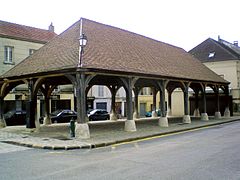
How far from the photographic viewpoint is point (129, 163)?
8922 millimetres

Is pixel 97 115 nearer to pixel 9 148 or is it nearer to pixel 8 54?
pixel 8 54

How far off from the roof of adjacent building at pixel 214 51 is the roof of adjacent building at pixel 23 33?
20984mm

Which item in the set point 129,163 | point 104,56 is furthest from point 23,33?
point 129,163

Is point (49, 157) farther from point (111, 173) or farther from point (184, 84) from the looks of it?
point (184, 84)

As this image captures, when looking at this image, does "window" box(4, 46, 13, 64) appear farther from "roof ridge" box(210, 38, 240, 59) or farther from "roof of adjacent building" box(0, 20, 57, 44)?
"roof ridge" box(210, 38, 240, 59)

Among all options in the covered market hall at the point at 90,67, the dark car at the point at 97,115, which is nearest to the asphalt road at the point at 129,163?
the covered market hall at the point at 90,67

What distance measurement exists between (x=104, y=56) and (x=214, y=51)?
95.8 feet

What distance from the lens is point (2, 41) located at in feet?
99.0

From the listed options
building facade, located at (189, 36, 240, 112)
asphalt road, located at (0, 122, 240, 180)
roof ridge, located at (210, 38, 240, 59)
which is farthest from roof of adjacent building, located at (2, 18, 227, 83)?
roof ridge, located at (210, 38, 240, 59)

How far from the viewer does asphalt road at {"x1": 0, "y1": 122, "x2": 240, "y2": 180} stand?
293 inches

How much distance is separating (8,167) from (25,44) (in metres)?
25.5

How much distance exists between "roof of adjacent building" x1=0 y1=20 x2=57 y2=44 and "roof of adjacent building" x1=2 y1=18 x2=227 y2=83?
38.0 ft

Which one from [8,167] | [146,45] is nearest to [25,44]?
[146,45]

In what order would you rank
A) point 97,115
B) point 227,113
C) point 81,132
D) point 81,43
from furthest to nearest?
point 227,113 → point 97,115 → point 81,43 → point 81,132
